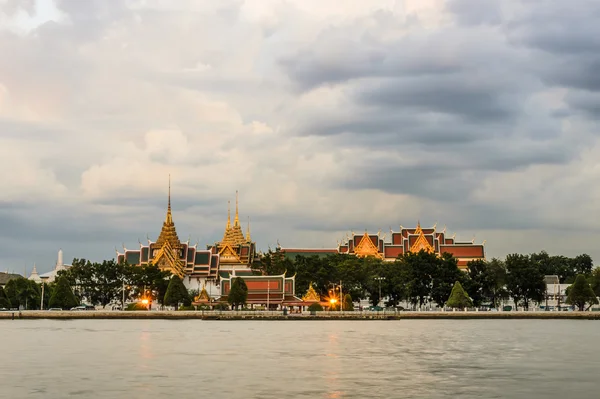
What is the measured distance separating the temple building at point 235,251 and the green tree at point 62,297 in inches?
1554

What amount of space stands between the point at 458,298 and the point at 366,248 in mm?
68257

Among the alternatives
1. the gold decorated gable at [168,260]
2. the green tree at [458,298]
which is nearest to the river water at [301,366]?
the green tree at [458,298]

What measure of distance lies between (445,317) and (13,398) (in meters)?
85.0

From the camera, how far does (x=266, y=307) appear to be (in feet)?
412

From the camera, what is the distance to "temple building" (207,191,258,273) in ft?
526

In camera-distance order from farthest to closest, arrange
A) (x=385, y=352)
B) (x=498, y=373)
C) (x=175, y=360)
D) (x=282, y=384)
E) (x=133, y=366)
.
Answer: (x=385, y=352) → (x=175, y=360) → (x=133, y=366) → (x=498, y=373) → (x=282, y=384)

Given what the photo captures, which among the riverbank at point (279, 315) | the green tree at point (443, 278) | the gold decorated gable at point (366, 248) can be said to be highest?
the gold decorated gable at point (366, 248)

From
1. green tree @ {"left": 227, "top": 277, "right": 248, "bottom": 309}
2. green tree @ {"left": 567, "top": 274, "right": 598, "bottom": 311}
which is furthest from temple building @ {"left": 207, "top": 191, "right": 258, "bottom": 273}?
green tree @ {"left": 567, "top": 274, "right": 598, "bottom": 311}

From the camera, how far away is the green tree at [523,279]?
123 meters

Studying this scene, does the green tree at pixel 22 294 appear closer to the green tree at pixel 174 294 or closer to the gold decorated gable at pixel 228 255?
the green tree at pixel 174 294

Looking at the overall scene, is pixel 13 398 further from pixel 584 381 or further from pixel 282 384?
pixel 584 381

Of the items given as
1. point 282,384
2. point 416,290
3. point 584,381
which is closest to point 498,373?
point 584,381

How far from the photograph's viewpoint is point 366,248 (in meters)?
180

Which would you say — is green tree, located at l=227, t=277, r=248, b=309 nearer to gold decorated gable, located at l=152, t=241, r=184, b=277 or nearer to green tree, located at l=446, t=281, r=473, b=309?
gold decorated gable, located at l=152, t=241, r=184, b=277
